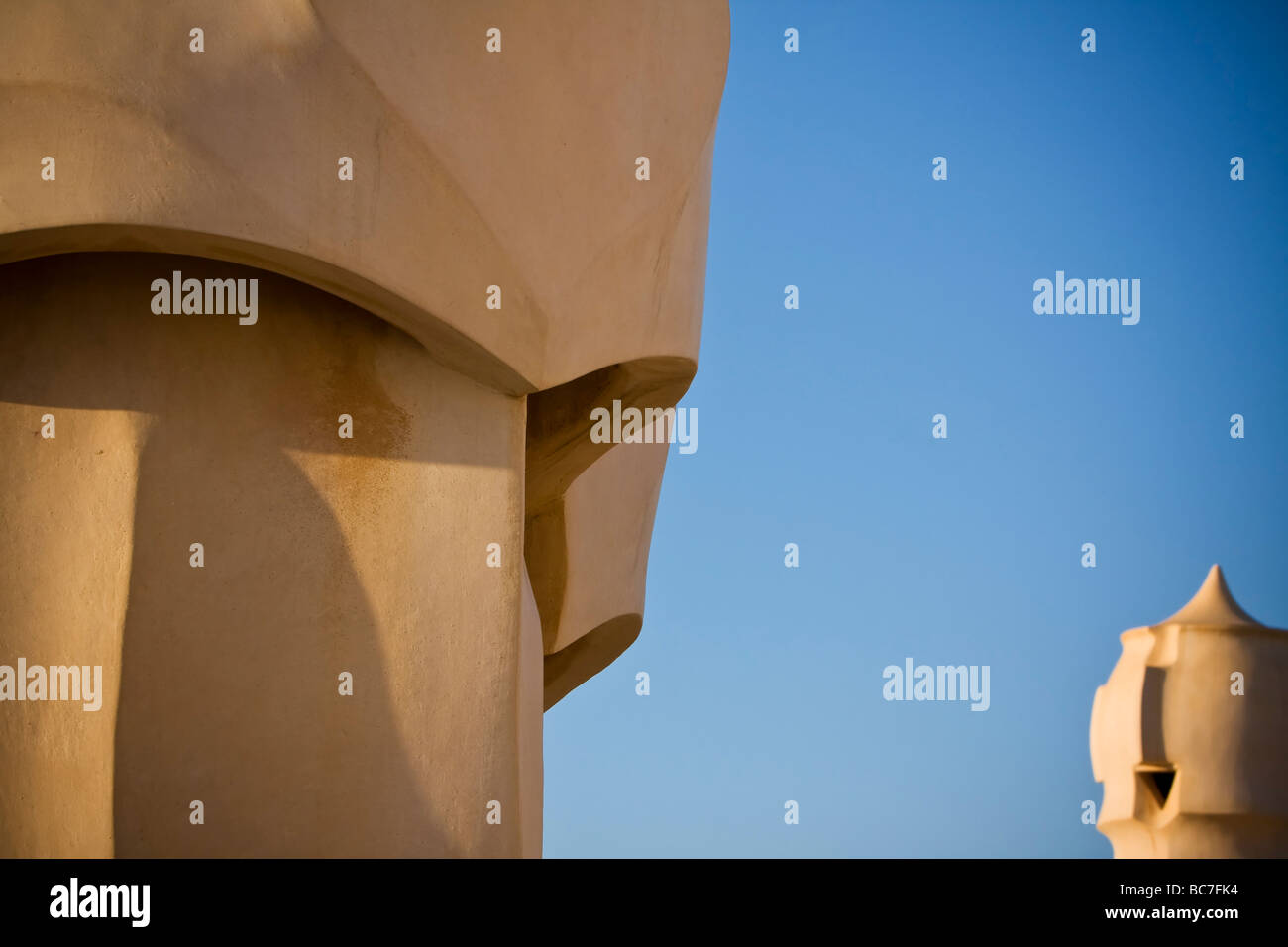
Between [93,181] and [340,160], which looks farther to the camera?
[340,160]

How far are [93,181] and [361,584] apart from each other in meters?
1.87

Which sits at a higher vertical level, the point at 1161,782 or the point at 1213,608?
the point at 1213,608

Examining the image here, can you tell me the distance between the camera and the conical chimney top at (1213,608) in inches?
730

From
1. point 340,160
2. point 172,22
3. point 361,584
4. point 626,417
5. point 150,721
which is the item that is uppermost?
point 172,22

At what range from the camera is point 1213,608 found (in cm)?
1872

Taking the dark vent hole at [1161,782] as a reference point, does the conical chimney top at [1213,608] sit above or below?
above

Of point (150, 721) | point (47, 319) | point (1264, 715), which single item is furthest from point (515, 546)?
point (1264, 715)

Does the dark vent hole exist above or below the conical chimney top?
below

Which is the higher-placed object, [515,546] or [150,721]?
[515,546]

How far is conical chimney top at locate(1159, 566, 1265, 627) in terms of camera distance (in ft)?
60.8
